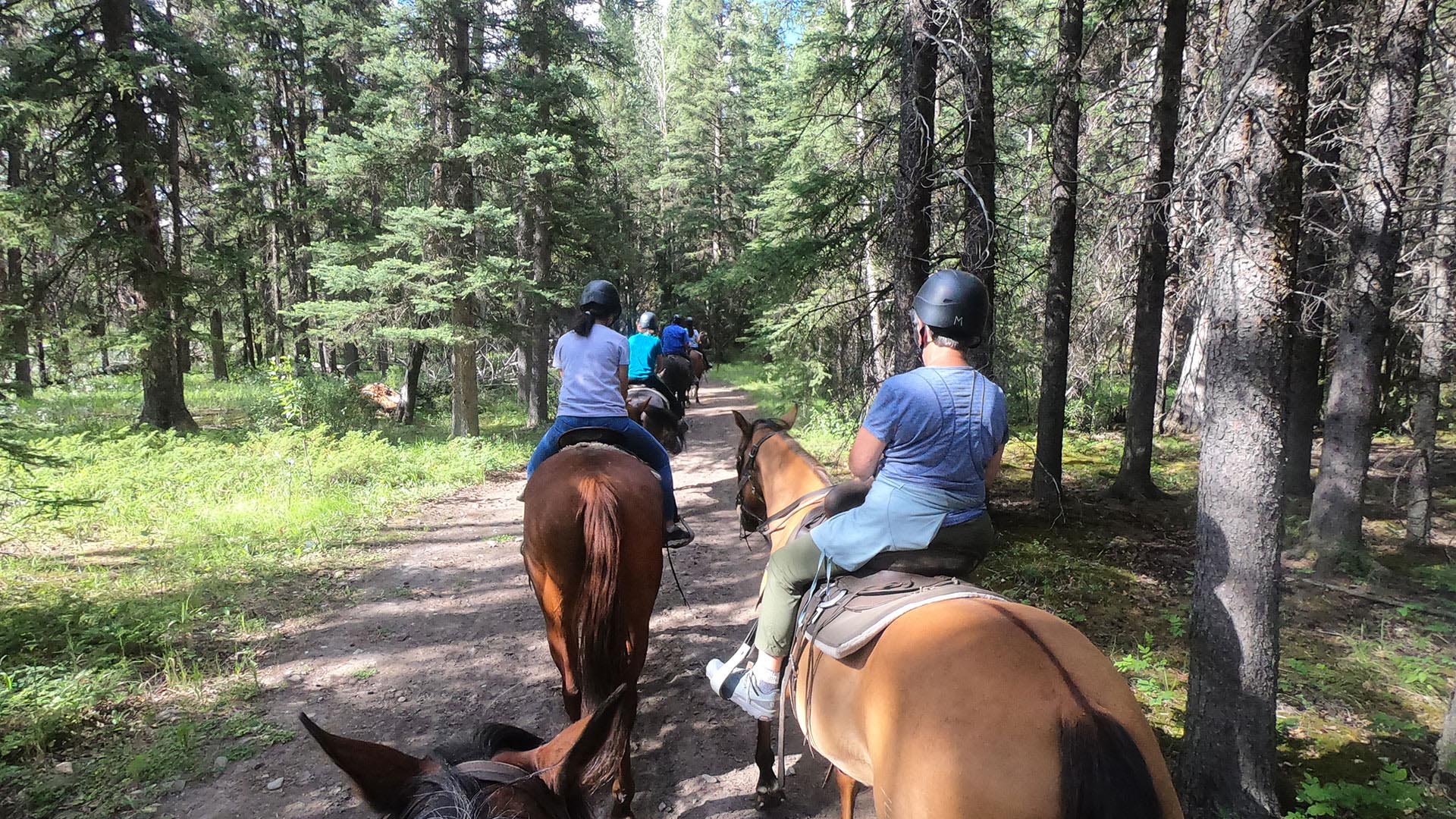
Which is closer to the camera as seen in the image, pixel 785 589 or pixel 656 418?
pixel 785 589

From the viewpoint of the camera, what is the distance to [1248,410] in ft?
10.2

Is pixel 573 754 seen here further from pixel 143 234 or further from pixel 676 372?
pixel 143 234

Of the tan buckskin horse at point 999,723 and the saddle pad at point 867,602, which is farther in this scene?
the saddle pad at point 867,602

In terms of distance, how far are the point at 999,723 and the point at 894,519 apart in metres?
0.91

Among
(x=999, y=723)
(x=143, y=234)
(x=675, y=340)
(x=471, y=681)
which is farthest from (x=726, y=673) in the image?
(x=143, y=234)

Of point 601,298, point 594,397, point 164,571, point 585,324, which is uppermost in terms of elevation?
point 601,298

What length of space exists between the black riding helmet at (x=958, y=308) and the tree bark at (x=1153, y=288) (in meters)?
5.71

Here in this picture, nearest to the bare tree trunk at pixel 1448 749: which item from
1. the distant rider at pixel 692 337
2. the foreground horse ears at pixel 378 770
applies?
the foreground horse ears at pixel 378 770

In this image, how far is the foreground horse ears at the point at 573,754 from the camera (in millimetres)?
1521

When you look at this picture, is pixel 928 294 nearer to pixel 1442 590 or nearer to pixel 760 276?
pixel 760 276

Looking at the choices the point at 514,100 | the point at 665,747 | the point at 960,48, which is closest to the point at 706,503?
the point at 665,747

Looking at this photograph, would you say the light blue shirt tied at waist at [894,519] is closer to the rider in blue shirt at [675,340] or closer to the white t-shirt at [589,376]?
the white t-shirt at [589,376]

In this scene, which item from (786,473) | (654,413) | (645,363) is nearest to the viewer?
(786,473)

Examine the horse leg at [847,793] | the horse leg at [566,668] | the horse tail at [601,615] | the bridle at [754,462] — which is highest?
the bridle at [754,462]
